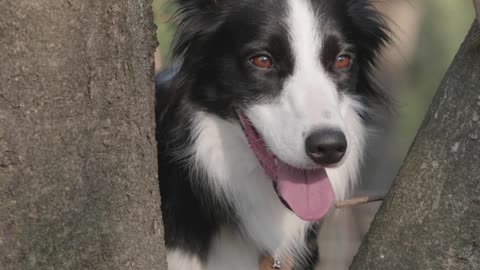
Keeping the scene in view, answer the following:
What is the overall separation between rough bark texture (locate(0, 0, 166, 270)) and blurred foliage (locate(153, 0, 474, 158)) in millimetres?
3029

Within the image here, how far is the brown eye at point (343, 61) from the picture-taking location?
7.33 ft

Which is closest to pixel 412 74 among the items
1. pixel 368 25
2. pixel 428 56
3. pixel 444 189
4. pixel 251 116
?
pixel 428 56

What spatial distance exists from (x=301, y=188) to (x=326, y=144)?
308 millimetres

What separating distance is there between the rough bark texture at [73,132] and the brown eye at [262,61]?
0.65 meters

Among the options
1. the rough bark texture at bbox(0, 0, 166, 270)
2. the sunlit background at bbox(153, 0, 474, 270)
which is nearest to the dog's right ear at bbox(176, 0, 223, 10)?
the rough bark texture at bbox(0, 0, 166, 270)

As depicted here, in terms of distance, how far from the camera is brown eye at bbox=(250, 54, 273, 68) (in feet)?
7.11

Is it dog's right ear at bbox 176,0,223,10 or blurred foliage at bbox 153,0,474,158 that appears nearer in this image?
dog's right ear at bbox 176,0,223,10

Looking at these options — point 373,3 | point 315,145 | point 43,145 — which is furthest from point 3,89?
point 373,3

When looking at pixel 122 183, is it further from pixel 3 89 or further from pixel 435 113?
pixel 435 113

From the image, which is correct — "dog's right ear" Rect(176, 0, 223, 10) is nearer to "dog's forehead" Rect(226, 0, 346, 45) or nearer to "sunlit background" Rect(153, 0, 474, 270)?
"dog's forehead" Rect(226, 0, 346, 45)

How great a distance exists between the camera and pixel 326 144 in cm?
188

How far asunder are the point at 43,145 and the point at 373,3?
1.59m

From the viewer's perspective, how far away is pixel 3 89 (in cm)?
129

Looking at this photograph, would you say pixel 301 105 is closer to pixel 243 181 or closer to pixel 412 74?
pixel 243 181
